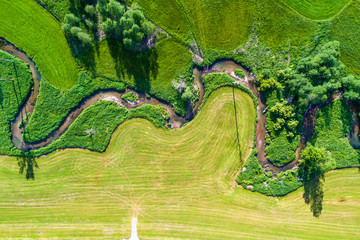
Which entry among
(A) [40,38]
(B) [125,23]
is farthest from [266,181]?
(A) [40,38]

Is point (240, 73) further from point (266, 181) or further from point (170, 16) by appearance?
point (266, 181)

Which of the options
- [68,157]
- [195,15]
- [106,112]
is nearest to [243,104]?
[195,15]

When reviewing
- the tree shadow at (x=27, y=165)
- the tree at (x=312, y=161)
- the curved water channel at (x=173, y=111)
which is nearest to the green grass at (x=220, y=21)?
the curved water channel at (x=173, y=111)

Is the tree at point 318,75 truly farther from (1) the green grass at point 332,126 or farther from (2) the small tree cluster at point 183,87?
(2) the small tree cluster at point 183,87

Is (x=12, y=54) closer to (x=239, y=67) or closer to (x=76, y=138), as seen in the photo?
(x=76, y=138)

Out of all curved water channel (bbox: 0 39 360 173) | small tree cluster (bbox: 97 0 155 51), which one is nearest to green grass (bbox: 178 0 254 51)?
curved water channel (bbox: 0 39 360 173)

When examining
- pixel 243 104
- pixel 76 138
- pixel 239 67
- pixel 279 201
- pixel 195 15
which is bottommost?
pixel 279 201

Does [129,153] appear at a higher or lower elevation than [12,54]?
lower
